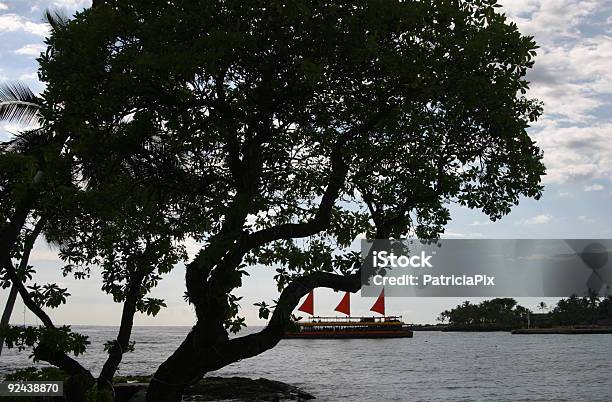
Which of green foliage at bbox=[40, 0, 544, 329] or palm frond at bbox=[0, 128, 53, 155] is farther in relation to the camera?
palm frond at bbox=[0, 128, 53, 155]

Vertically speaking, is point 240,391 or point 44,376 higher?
point 44,376

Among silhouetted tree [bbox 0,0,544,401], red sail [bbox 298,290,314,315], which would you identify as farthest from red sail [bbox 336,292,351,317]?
silhouetted tree [bbox 0,0,544,401]

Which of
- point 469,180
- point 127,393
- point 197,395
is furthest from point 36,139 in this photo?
point 197,395

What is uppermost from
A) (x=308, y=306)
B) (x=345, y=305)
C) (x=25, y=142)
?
(x=25, y=142)

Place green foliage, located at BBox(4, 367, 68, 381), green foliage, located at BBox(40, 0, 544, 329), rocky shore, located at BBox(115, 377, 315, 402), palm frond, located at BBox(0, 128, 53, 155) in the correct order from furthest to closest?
rocky shore, located at BBox(115, 377, 315, 402) → palm frond, located at BBox(0, 128, 53, 155) → green foliage, located at BBox(4, 367, 68, 381) → green foliage, located at BBox(40, 0, 544, 329)

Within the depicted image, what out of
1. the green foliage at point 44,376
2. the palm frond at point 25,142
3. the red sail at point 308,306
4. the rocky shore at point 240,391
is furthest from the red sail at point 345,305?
the green foliage at point 44,376

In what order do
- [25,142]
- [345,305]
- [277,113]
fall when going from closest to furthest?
[277,113] → [25,142] → [345,305]

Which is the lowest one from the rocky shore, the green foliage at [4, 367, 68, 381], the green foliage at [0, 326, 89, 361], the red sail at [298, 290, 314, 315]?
the rocky shore

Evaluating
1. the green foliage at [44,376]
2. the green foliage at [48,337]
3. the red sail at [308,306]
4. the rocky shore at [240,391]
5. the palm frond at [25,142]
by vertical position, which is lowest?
the rocky shore at [240,391]

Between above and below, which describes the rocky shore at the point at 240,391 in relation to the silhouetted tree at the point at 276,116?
below

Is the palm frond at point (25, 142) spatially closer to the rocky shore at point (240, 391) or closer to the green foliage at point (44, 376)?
the green foliage at point (44, 376)

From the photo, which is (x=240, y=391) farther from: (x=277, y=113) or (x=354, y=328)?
(x=354, y=328)

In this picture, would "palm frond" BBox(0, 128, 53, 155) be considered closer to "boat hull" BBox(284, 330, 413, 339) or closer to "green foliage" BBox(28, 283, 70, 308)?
"green foliage" BBox(28, 283, 70, 308)

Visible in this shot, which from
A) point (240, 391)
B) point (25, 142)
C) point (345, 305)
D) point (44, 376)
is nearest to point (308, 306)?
point (345, 305)
